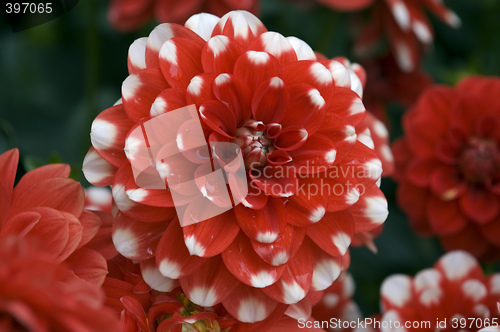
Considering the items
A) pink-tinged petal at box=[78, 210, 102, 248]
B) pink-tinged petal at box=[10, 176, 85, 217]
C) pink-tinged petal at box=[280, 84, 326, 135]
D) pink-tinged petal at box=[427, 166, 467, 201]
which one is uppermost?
pink-tinged petal at box=[280, 84, 326, 135]

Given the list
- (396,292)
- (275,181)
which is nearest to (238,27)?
(275,181)

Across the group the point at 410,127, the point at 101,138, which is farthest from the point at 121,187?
the point at 410,127

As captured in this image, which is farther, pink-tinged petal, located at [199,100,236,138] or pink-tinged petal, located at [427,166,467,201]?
pink-tinged petal, located at [427,166,467,201]

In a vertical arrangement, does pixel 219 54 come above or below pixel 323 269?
above

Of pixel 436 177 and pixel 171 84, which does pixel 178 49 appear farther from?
pixel 436 177

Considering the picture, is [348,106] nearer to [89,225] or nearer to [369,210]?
[369,210]

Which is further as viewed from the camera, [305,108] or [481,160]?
[481,160]

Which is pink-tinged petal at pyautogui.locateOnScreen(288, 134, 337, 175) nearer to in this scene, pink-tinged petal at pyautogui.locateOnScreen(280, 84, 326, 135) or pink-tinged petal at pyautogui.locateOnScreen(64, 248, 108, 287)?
pink-tinged petal at pyautogui.locateOnScreen(280, 84, 326, 135)

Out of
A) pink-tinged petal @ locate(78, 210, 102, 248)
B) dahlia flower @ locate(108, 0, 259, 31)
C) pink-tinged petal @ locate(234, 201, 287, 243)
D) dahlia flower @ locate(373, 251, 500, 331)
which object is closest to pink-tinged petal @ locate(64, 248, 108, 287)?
pink-tinged petal @ locate(78, 210, 102, 248)

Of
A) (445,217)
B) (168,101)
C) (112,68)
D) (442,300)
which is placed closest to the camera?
(168,101)
